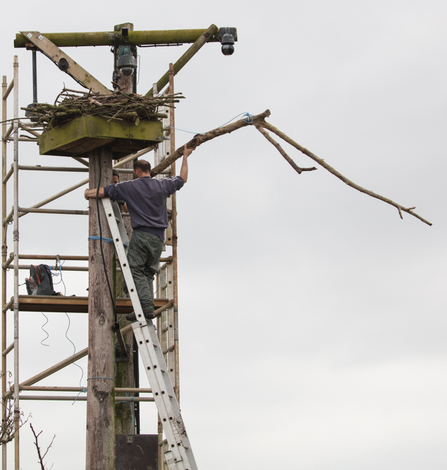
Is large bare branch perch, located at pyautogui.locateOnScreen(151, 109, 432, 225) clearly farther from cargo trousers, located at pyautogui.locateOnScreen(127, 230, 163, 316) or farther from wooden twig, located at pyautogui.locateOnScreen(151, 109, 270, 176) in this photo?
cargo trousers, located at pyautogui.locateOnScreen(127, 230, 163, 316)

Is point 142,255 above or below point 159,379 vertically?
above

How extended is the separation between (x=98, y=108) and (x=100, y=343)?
6.40 ft

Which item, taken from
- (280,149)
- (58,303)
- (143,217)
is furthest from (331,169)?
(58,303)

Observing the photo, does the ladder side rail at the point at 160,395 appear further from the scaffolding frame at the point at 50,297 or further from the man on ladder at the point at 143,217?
the scaffolding frame at the point at 50,297

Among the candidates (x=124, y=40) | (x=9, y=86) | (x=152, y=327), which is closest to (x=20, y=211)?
(x=9, y=86)

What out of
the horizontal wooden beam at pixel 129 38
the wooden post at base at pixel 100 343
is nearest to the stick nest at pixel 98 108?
the wooden post at base at pixel 100 343

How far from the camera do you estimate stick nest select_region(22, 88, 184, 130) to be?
8.78m

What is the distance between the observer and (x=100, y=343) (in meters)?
8.60

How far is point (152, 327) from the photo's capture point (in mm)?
8609

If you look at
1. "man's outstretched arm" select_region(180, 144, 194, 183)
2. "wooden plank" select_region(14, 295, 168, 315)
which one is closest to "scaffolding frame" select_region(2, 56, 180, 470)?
"wooden plank" select_region(14, 295, 168, 315)

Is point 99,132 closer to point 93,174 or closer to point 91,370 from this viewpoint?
point 93,174

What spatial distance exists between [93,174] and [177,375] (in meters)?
2.59

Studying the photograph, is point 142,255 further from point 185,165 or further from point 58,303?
point 58,303

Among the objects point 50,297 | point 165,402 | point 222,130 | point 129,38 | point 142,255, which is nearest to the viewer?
point 165,402
